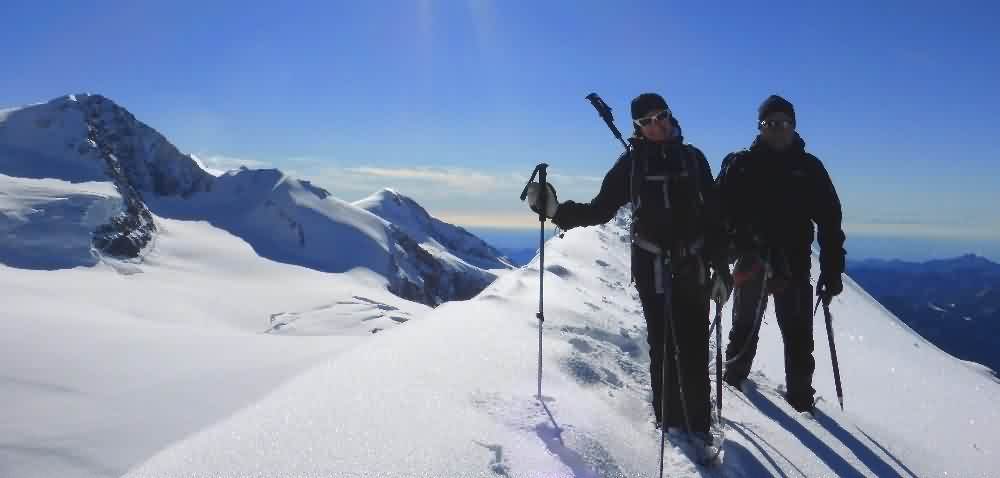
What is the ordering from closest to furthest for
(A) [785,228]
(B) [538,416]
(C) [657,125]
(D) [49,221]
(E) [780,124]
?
(B) [538,416]
(C) [657,125]
(E) [780,124]
(A) [785,228]
(D) [49,221]

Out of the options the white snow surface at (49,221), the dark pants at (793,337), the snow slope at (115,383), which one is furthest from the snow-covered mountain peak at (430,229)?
the dark pants at (793,337)

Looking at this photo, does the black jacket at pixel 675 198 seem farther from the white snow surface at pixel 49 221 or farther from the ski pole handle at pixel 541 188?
the white snow surface at pixel 49 221

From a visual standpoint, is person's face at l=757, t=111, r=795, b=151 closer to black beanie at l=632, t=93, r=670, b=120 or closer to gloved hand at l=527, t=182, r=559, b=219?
black beanie at l=632, t=93, r=670, b=120

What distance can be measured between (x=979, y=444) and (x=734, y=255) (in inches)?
120

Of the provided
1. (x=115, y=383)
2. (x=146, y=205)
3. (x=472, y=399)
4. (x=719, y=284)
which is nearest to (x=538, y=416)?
(x=472, y=399)

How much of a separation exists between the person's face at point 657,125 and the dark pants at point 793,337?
2109 millimetres

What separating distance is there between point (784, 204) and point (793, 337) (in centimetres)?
133

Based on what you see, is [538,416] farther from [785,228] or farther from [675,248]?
[785,228]

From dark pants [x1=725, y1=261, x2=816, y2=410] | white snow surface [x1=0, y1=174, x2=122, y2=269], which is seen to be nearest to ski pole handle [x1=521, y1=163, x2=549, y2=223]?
dark pants [x1=725, y1=261, x2=816, y2=410]

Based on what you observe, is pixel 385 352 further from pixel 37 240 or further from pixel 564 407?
pixel 37 240

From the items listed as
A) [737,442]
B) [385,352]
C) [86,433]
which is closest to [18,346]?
[86,433]

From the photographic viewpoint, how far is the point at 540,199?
4762 millimetres

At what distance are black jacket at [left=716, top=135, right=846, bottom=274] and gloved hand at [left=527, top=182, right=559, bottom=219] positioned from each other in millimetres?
2035

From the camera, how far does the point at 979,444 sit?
231 inches
